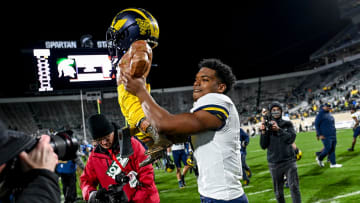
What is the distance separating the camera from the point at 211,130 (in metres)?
2.09

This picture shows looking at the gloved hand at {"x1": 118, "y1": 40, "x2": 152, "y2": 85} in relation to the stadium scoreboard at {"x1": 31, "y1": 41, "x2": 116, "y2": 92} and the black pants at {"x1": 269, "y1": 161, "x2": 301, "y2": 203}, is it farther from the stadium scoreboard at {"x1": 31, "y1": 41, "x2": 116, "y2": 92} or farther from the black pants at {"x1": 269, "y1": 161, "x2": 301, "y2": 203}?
the stadium scoreboard at {"x1": 31, "y1": 41, "x2": 116, "y2": 92}

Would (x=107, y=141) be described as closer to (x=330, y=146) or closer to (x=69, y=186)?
(x=69, y=186)

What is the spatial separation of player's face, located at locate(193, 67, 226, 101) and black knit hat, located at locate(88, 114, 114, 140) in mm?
1531

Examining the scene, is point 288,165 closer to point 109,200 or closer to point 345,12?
point 109,200

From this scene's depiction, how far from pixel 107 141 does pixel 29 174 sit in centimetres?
216

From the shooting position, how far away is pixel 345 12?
44469 mm

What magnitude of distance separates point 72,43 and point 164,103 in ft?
84.1

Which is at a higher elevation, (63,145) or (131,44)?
(131,44)

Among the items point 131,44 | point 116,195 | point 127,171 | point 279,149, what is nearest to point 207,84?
point 131,44

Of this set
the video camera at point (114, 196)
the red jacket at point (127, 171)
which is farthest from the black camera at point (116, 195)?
the red jacket at point (127, 171)

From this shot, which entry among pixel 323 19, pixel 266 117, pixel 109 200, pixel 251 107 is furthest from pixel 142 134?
pixel 323 19

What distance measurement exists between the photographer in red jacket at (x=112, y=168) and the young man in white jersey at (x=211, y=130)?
1.20 m

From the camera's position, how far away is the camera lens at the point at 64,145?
149 cm

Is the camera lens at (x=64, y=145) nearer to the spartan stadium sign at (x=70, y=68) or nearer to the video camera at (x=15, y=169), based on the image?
the video camera at (x=15, y=169)
